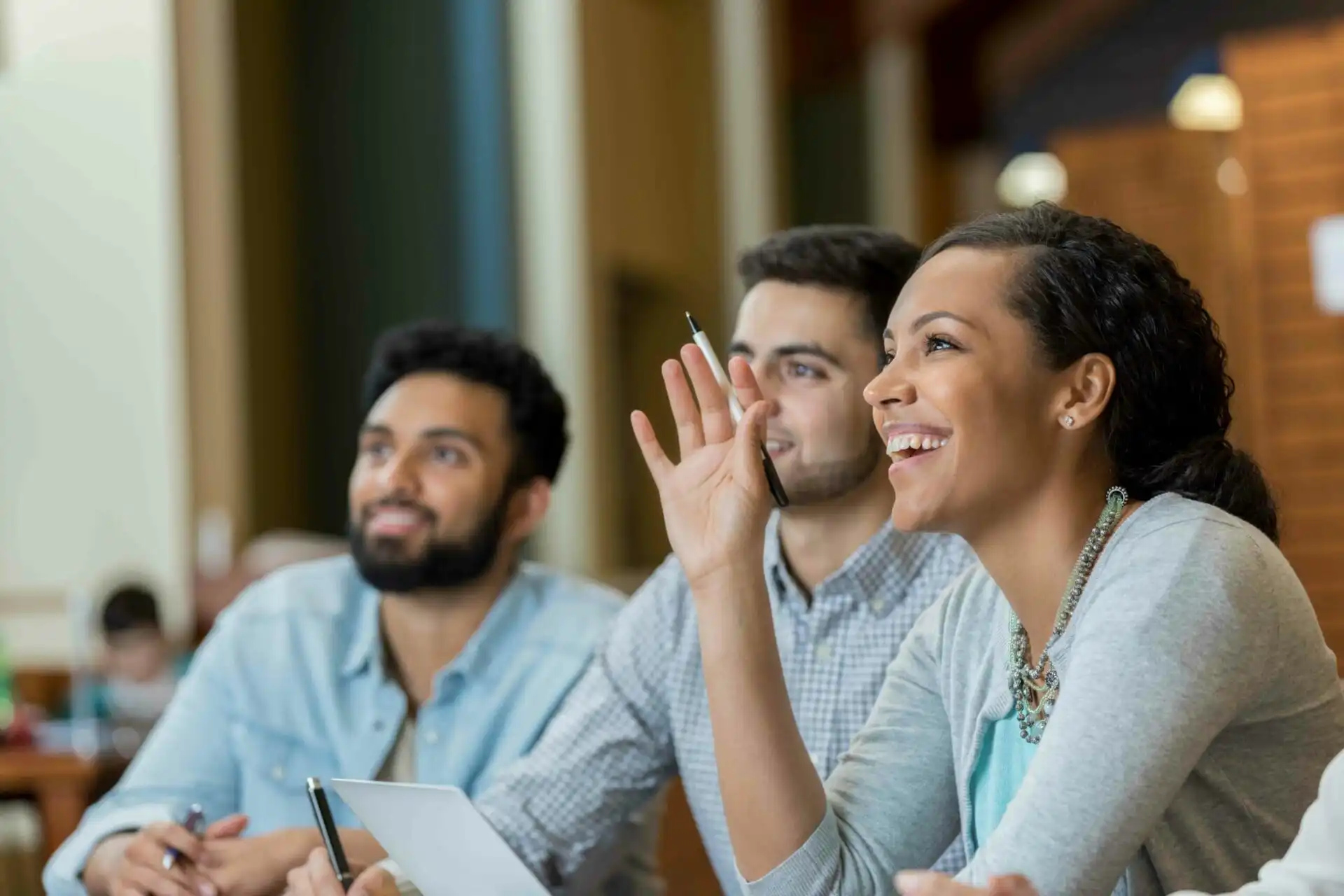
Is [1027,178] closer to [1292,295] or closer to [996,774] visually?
[1292,295]

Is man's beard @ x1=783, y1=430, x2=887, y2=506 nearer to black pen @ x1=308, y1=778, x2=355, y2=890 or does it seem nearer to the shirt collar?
the shirt collar

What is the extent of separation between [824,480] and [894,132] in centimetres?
686

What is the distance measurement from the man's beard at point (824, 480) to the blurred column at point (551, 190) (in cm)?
441

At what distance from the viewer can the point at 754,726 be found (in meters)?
1.42

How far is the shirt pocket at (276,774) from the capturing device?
7.25 feet

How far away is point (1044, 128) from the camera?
27.6 ft

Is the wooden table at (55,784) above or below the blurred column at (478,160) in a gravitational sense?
below

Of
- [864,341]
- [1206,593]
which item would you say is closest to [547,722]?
[864,341]

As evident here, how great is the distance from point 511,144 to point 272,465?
1566 millimetres

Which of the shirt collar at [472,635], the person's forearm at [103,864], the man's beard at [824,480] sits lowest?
the person's forearm at [103,864]

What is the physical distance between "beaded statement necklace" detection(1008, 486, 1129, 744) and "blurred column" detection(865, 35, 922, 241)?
23.6ft

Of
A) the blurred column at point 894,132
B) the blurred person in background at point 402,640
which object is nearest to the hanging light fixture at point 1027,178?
the blurred column at point 894,132

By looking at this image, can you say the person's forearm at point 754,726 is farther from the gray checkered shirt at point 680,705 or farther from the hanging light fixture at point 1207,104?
the hanging light fixture at point 1207,104

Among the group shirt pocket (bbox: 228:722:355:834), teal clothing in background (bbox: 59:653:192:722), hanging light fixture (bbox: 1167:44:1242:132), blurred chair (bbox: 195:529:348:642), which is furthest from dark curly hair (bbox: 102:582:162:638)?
hanging light fixture (bbox: 1167:44:1242:132)
